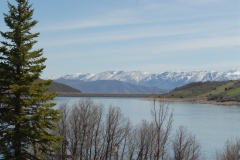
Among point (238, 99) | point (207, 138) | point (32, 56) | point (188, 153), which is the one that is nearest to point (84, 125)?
point (188, 153)

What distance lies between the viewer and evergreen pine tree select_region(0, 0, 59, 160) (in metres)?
21.8

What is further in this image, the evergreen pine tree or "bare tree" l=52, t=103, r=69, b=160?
"bare tree" l=52, t=103, r=69, b=160

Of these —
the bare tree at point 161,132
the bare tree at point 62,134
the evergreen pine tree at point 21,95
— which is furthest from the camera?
the bare tree at point 62,134

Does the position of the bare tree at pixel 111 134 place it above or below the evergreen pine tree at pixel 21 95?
below

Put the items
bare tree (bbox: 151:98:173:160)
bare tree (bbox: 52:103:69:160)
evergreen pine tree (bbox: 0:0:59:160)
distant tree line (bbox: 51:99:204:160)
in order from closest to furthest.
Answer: evergreen pine tree (bbox: 0:0:59:160), bare tree (bbox: 151:98:173:160), bare tree (bbox: 52:103:69:160), distant tree line (bbox: 51:99:204:160)

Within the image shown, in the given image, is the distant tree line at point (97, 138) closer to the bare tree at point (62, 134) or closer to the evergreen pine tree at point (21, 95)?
the bare tree at point (62, 134)

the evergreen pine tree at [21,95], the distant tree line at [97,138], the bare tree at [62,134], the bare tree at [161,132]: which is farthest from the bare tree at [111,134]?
the evergreen pine tree at [21,95]

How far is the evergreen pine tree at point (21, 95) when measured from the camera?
21.8 m

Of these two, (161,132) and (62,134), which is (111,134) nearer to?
(161,132)

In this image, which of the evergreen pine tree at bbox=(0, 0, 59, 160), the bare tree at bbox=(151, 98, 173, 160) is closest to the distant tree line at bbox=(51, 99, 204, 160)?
the bare tree at bbox=(151, 98, 173, 160)

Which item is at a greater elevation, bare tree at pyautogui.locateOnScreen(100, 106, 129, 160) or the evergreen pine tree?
the evergreen pine tree

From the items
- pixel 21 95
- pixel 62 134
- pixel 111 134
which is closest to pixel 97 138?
pixel 111 134

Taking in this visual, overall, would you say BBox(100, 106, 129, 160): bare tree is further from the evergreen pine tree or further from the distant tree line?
the evergreen pine tree

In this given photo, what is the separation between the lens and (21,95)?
2272cm
